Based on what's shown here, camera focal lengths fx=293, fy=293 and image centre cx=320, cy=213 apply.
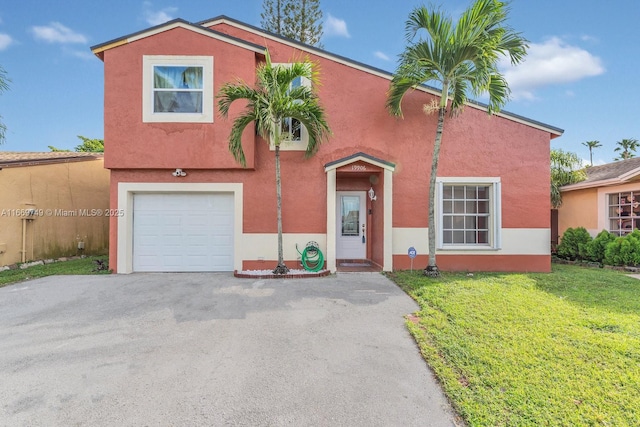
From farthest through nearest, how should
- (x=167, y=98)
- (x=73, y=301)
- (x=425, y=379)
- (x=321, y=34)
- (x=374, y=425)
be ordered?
(x=321, y=34) < (x=167, y=98) < (x=73, y=301) < (x=425, y=379) < (x=374, y=425)

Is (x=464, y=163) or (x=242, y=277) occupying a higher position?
(x=464, y=163)

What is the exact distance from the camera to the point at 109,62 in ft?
27.1

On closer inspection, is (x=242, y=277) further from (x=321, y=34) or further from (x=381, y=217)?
(x=321, y=34)

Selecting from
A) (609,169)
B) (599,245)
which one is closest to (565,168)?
(609,169)

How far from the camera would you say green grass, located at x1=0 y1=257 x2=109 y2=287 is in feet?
25.6

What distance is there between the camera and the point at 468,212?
907 cm

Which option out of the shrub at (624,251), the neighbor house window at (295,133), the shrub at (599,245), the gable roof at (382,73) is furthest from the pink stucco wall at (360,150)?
the shrub at (599,245)

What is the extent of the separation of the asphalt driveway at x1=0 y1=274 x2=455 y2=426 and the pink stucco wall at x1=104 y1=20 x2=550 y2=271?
126 inches

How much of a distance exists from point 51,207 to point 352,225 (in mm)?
10656

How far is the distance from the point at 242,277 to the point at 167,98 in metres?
5.52

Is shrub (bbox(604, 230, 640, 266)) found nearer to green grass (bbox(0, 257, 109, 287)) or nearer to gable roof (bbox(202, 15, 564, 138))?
gable roof (bbox(202, 15, 564, 138))

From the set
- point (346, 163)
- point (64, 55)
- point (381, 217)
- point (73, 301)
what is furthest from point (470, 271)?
point (64, 55)

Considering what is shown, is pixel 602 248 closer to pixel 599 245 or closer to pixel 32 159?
pixel 599 245

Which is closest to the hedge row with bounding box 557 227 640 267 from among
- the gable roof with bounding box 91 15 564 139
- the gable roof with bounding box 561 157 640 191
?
the gable roof with bounding box 561 157 640 191
